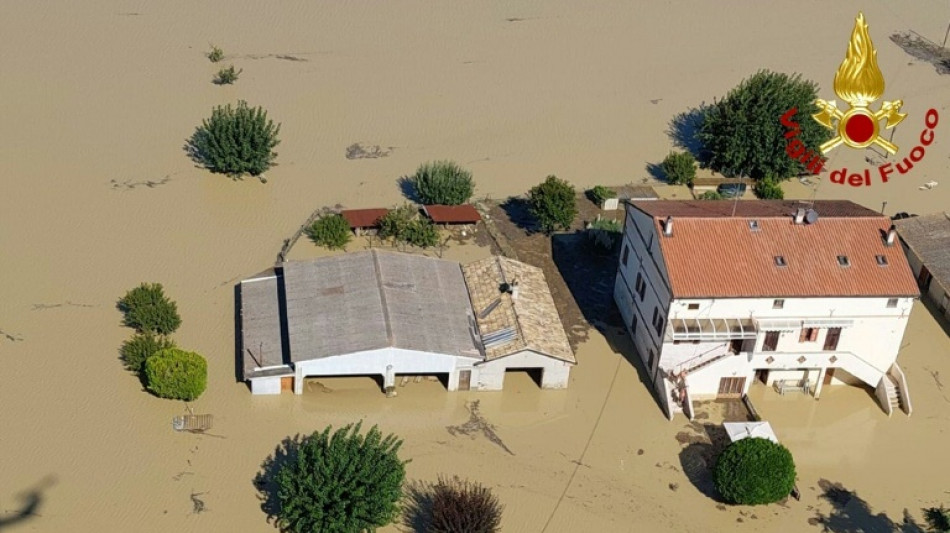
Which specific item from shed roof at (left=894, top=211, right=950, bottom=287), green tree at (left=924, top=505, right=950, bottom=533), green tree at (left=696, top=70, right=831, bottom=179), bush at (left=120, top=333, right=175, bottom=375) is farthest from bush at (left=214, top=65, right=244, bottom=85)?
green tree at (left=924, top=505, right=950, bottom=533)

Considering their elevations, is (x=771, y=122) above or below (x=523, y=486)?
above

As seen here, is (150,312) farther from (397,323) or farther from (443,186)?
(443,186)

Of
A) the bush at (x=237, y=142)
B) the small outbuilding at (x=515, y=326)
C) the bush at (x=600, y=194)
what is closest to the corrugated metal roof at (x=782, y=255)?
the small outbuilding at (x=515, y=326)

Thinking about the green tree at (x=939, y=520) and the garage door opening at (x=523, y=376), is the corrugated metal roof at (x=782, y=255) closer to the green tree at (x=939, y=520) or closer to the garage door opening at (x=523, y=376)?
the garage door opening at (x=523, y=376)

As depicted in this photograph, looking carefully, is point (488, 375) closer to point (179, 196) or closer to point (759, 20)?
point (179, 196)

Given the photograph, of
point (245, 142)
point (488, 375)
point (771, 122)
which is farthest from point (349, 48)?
point (488, 375)


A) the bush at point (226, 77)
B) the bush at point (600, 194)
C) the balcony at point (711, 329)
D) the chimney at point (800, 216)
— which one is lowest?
the balcony at point (711, 329)
